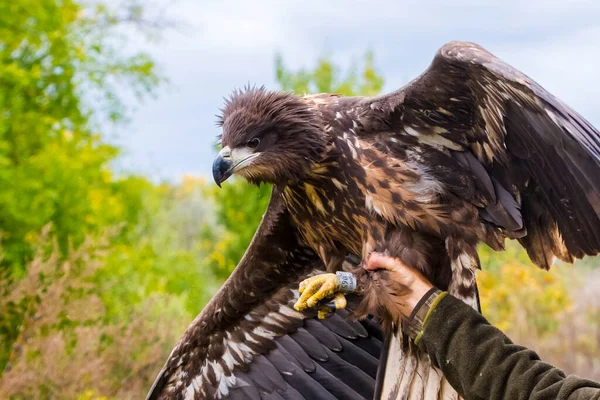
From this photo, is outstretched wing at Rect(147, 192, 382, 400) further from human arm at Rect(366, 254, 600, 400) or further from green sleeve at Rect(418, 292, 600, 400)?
green sleeve at Rect(418, 292, 600, 400)

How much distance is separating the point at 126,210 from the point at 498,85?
6.52m

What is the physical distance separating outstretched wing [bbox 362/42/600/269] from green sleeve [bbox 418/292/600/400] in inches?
37.3

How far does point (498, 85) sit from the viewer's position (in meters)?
3.41

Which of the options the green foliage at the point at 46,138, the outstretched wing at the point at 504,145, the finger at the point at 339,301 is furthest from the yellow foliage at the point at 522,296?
the finger at the point at 339,301

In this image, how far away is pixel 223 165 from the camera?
12.7 feet

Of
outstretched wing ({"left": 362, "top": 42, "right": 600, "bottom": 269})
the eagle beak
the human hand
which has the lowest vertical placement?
the human hand

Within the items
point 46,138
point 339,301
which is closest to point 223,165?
point 339,301

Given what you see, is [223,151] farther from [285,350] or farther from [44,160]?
[44,160]

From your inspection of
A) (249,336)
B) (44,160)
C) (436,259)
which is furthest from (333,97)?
(44,160)

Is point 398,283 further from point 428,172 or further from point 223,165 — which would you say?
point 223,165

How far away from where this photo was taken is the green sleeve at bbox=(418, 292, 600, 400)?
7.87 ft

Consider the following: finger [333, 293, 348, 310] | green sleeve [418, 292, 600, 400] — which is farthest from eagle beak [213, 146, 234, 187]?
green sleeve [418, 292, 600, 400]

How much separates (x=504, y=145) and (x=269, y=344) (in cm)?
231

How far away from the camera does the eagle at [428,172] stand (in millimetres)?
3430
